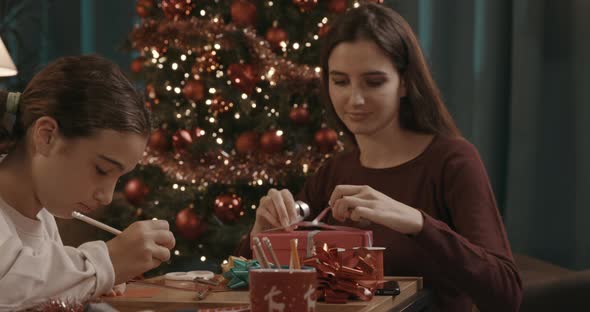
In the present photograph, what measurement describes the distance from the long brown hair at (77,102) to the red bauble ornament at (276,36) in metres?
2.01

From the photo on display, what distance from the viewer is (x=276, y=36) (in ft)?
11.2

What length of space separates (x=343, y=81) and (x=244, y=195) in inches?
64.3

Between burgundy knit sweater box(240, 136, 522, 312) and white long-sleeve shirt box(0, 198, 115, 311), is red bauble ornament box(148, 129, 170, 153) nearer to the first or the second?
burgundy knit sweater box(240, 136, 522, 312)

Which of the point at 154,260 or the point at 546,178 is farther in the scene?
the point at 546,178

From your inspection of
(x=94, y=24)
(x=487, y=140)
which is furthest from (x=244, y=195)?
(x=94, y=24)

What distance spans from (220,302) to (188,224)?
7.08 ft

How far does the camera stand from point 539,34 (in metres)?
3.70

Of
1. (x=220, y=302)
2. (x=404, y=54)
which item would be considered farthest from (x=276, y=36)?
(x=220, y=302)

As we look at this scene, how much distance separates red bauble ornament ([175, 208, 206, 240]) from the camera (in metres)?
3.48

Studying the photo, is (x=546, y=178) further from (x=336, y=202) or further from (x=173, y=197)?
(x=336, y=202)

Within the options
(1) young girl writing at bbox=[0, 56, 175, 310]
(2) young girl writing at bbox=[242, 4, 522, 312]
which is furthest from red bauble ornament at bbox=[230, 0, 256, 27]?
(1) young girl writing at bbox=[0, 56, 175, 310]

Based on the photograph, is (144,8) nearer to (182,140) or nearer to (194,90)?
(194,90)

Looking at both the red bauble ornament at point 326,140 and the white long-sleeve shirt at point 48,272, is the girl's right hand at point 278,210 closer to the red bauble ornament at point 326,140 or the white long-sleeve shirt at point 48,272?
the white long-sleeve shirt at point 48,272

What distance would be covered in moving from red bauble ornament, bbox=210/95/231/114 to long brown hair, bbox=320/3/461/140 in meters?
1.33
